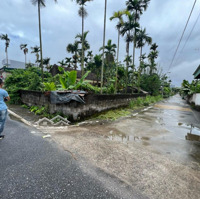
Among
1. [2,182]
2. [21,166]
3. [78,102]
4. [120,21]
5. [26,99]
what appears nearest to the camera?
[2,182]

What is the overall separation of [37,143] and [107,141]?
2.16m

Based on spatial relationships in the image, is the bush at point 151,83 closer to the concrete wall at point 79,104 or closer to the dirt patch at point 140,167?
the concrete wall at point 79,104

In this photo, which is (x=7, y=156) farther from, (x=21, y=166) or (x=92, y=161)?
(x=92, y=161)

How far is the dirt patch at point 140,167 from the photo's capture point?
1929mm

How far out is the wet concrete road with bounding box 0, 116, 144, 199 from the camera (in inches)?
68.9

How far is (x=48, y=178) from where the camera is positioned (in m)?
2.03

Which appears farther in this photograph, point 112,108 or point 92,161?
point 112,108

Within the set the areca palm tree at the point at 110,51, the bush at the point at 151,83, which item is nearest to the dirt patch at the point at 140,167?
the areca palm tree at the point at 110,51

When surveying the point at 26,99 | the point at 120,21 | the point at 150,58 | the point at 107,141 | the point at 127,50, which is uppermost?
the point at 150,58

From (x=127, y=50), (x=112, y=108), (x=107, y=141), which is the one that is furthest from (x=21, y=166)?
(x=127, y=50)

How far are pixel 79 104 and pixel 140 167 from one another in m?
4.00

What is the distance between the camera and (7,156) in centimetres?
262

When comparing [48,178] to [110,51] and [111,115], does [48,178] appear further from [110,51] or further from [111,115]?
[110,51]

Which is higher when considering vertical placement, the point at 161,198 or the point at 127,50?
the point at 127,50
